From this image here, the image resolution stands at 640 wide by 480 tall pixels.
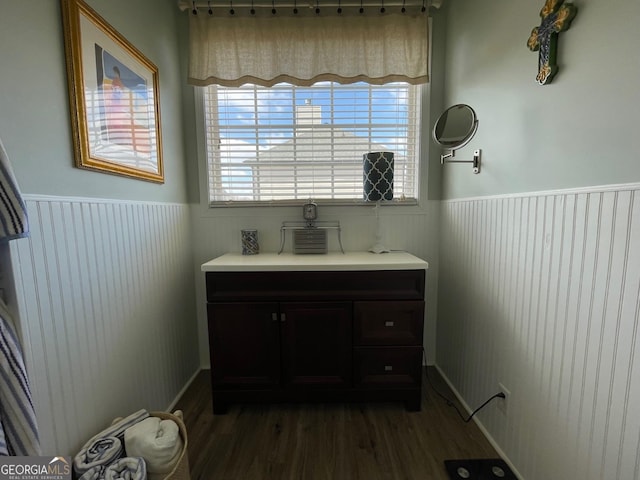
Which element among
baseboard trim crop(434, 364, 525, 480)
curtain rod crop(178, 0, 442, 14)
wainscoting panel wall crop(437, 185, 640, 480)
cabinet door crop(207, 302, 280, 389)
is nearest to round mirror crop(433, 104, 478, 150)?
wainscoting panel wall crop(437, 185, 640, 480)

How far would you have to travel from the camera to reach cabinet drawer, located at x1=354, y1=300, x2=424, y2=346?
1.57m

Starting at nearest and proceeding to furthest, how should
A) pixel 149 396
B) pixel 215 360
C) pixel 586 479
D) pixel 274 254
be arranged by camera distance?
pixel 586 479
pixel 149 396
pixel 215 360
pixel 274 254

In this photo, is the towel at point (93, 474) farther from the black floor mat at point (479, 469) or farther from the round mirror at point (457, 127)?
the round mirror at point (457, 127)

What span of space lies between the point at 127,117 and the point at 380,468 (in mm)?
2002

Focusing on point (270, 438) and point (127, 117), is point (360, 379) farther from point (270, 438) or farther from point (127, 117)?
point (127, 117)

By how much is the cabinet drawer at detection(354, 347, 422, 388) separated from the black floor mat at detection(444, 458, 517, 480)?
38cm

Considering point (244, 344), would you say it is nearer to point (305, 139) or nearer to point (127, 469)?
point (127, 469)

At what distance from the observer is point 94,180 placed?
3.78ft

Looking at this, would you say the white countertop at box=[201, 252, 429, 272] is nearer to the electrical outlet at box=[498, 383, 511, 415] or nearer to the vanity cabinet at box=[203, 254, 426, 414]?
the vanity cabinet at box=[203, 254, 426, 414]


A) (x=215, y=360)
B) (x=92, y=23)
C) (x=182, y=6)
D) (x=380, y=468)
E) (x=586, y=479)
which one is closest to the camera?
(x=586, y=479)

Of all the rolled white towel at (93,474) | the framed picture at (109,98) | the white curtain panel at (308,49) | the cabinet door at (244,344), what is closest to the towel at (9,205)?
the framed picture at (109,98)

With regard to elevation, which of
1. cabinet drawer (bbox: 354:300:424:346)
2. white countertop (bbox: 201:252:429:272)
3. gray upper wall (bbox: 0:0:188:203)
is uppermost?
gray upper wall (bbox: 0:0:188:203)

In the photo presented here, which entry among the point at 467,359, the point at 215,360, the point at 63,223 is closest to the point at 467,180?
the point at 467,359

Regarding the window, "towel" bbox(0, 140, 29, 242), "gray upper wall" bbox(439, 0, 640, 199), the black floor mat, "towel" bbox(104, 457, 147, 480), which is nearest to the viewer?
"towel" bbox(0, 140, 29, 242)
